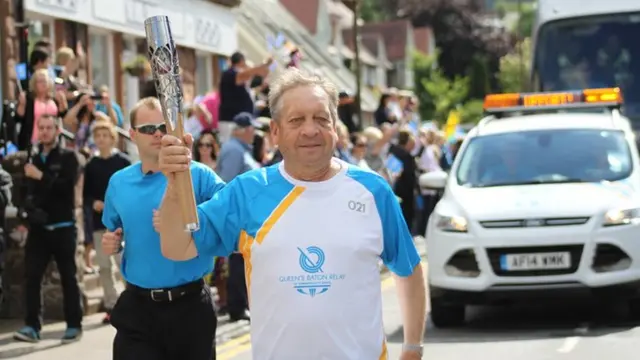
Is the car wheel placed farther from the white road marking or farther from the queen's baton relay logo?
the queen's baton relay logo

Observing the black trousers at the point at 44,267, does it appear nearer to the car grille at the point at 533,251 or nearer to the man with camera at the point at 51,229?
the man with camera at the point at 51,229

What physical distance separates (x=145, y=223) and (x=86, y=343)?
559cm

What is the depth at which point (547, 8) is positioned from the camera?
2458 centimetres

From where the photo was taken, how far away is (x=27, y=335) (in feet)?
42.8

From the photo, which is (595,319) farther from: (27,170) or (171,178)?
(171,178)

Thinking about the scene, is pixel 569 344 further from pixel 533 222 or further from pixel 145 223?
pixel 145 223

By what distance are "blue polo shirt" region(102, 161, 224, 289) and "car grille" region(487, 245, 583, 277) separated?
5.80 metres

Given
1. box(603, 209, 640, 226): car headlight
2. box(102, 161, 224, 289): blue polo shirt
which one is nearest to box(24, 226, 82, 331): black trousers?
box(603, 209, 640, 226): car headlight

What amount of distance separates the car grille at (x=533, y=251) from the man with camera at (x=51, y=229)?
11.6 feet

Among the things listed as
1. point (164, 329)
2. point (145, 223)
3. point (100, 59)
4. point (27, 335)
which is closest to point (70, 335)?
point (27, 335)

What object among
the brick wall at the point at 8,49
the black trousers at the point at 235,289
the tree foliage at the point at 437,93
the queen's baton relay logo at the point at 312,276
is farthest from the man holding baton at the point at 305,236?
the tree foliage at the point at 437,93

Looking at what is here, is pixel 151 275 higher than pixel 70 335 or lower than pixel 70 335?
higher

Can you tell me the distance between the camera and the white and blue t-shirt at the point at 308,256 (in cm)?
551

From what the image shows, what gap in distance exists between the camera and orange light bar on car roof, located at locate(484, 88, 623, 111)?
52.3ft
